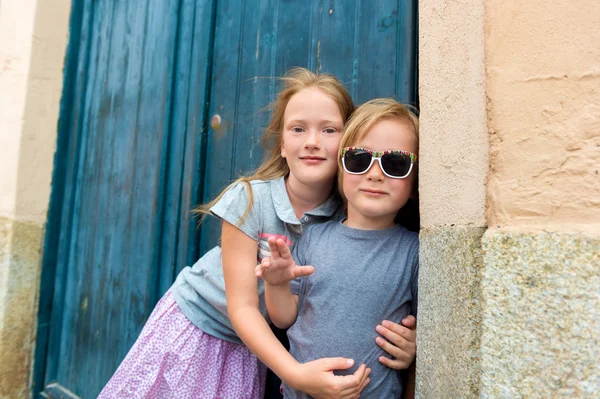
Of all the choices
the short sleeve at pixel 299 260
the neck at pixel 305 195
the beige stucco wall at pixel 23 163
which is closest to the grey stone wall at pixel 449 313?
the short sleeve at pixel 299 260

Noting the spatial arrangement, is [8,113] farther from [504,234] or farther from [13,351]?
[504,234]

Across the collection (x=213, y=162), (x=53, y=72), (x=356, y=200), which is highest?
(x=53, y=72)

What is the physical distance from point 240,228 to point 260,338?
1.02ft

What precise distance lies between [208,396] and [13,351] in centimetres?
150

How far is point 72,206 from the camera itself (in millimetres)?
2582

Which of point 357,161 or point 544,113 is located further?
point 357,161

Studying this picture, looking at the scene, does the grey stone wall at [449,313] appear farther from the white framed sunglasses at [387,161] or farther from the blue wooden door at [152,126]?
the blue wooden door at [152,126]

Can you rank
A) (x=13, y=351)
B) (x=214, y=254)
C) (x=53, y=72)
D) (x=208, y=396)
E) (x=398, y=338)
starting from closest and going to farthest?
(x=398, y=338) → (x=208, y=396) → (x=214, y=254) → (x=13, y=351) → (x=53, y=72)

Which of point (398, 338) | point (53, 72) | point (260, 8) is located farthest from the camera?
point (53, 72)

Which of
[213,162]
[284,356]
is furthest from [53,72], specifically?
[284,356]

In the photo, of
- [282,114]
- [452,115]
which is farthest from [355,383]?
[282,114]

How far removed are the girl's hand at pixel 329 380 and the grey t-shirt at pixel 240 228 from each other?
0.36m

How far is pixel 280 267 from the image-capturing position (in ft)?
3.67

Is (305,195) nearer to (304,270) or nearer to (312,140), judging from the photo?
(312,140)
